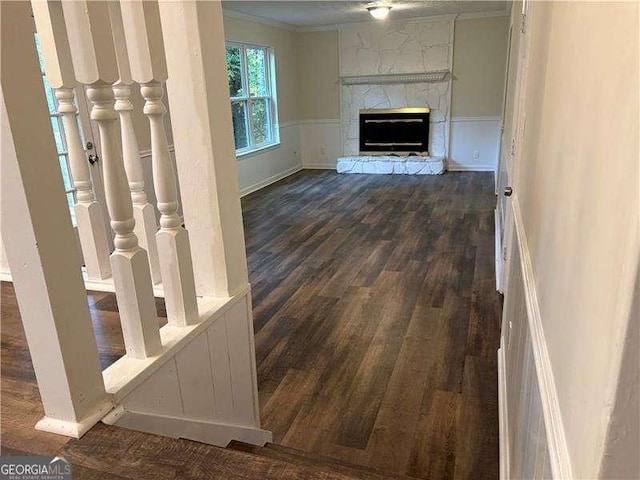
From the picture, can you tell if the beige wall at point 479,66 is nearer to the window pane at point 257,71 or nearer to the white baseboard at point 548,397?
the window pane at point 257,71

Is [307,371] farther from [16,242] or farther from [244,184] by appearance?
[244,184]

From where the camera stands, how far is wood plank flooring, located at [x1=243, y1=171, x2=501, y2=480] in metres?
2.12

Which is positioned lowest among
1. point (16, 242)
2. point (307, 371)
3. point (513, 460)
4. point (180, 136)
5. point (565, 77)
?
point (307, 371)

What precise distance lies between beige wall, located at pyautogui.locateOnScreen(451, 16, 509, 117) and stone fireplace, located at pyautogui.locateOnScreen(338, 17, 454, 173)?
0.48ft

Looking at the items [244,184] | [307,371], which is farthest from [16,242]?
[244,184]

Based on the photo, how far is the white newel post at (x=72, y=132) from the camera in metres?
1.07

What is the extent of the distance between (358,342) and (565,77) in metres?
2.13

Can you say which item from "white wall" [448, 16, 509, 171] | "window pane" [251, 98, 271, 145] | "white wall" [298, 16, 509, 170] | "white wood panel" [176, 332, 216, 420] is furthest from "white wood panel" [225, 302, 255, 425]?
"white wall" [298, 16, 509, 170]

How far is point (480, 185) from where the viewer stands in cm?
698

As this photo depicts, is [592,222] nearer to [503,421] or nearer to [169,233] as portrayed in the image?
[169,233]

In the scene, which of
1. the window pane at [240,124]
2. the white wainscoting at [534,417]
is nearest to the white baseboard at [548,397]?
the white wainscoting at [534,417]

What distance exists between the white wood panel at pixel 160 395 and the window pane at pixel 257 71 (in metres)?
6.34

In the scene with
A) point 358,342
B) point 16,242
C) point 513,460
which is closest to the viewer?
point 16,242

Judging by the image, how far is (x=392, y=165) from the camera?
8.02m
